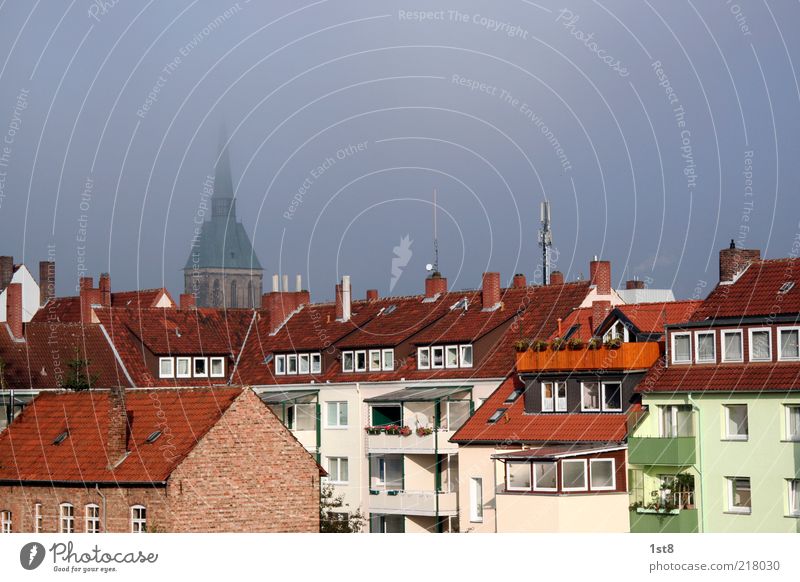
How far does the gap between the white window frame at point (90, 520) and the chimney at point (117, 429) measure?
1.72 metres

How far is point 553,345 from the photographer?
235 feet

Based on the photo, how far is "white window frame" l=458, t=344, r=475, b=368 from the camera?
84438 millimetres

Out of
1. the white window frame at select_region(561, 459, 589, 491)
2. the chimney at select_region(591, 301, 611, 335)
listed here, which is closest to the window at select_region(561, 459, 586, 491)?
the white window frame at select_region(561, 459, 589, 491)

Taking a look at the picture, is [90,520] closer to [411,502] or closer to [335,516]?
[335,516]

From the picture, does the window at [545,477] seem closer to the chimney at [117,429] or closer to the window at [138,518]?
the window at [138,518]

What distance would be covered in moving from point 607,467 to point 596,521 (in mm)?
2245

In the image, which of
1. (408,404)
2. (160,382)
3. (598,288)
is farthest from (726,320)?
(160,382)

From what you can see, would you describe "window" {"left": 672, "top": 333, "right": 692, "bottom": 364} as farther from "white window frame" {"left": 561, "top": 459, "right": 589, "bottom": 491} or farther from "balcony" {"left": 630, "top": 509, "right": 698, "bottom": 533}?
"balcony" {"left": 630, "top": 509, "right": 698, "bottom": 533}

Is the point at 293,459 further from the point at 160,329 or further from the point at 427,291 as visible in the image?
the point at 160,329

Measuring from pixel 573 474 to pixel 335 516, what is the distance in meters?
19.7

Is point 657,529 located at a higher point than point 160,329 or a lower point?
lower

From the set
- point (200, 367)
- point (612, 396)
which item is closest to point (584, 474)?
point (612, 396)

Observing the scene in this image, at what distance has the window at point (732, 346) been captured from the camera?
213 feet
